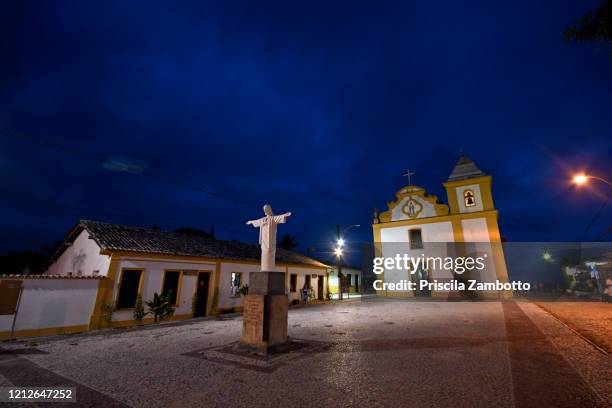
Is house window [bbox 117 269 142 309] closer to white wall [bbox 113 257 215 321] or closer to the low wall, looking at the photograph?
white wall [bbox 113 257 215 321]

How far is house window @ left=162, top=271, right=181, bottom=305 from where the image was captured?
42.3ft

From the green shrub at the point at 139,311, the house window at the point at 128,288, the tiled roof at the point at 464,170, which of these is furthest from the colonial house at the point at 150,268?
the tiled roof at the point at 464,170

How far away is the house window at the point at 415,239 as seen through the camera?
2344cm

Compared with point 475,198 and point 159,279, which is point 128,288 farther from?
point 475,198

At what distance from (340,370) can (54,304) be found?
34.6 ft

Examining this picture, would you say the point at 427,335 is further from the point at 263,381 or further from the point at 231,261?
the point at 231,261

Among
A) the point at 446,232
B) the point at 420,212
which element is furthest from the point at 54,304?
the point at 446,232

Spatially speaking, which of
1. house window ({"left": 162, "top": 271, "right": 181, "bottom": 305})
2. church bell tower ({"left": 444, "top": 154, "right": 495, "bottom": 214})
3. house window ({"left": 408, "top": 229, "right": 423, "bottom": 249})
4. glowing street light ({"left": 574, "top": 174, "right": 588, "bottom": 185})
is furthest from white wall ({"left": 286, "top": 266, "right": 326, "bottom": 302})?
glowing street light ({"left": 574, "top": 174, "right": 588, "bottom": 185})

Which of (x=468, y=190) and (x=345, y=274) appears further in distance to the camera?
(x=345, y=274)

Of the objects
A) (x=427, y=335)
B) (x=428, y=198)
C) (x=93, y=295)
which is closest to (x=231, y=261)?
(x=93, y=295)

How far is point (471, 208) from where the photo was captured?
884 inches

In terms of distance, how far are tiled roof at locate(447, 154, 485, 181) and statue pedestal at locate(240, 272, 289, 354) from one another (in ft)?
72.9

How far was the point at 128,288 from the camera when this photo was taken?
458 inches

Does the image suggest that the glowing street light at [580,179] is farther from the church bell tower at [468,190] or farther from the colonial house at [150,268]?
the colonial house at [150,268]
